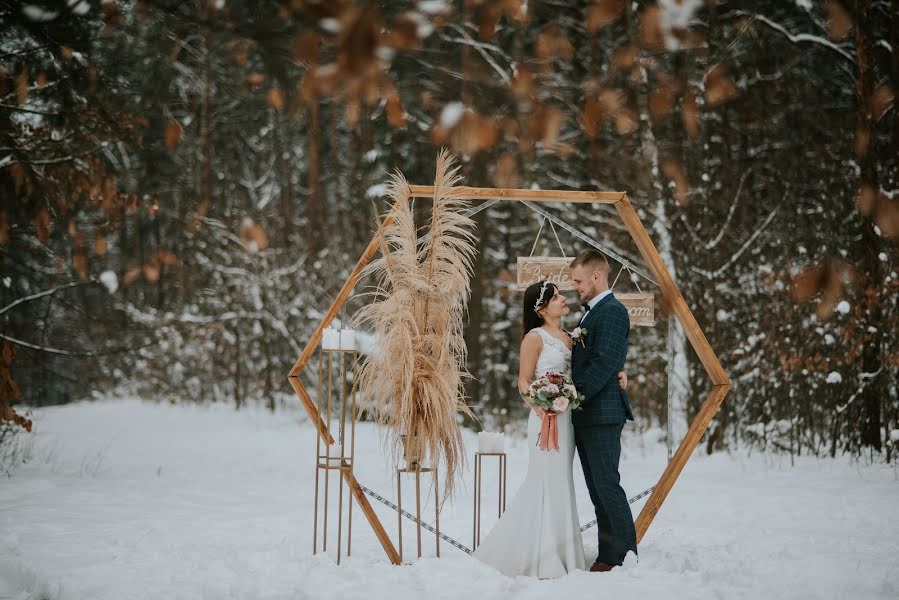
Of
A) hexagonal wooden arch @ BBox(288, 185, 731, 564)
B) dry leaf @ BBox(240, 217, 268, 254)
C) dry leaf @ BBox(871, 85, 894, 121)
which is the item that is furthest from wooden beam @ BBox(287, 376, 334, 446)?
dry leaf @ BBox(240, 217, 268, 254)

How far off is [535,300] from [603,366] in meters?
0.61


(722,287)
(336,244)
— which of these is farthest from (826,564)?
(336,244)

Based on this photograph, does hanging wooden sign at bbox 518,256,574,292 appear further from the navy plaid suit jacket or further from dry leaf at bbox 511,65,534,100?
dry leaf at bbox 511,65,534,100

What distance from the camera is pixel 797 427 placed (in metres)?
8.81

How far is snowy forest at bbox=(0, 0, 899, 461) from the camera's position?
2938mm

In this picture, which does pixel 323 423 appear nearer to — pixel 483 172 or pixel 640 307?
Result: pixel 640 307

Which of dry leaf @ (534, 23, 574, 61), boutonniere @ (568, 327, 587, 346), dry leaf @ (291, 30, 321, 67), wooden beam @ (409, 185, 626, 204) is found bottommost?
boutonniere @ (568, 327, 587, 346)

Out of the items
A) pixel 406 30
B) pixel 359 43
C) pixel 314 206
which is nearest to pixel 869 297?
pixel 406 30

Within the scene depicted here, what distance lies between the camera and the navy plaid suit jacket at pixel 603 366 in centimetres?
468

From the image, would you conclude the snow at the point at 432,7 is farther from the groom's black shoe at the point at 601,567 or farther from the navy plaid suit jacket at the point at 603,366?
the groom's black shoe at the point at 601,567

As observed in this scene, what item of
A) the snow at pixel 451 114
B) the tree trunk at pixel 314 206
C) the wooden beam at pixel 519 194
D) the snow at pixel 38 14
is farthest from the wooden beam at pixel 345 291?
the tree trunk at pixel 314 206

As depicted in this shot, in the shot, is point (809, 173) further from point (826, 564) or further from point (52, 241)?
A: point (52, 241)

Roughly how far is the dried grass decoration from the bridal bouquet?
415 mm

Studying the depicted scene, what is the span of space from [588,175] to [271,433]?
6.21 metres
